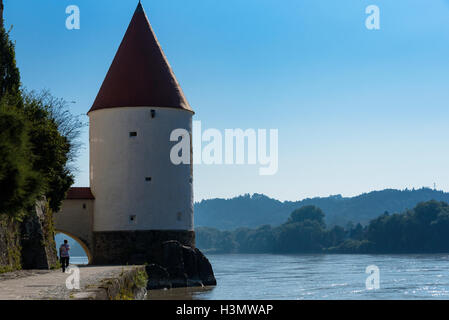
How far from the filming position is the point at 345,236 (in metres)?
137

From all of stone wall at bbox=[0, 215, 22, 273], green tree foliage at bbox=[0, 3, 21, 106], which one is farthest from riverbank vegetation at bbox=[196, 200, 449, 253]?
stone wall at bbox=[0, 215, 22, 273]

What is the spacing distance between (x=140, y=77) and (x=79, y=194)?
6.52 metres

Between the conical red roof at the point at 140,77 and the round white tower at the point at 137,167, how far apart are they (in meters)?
0.05

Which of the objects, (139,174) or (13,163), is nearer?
(13,163)

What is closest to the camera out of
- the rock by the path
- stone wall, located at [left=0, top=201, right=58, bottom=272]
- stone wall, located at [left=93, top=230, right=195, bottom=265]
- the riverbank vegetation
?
stone wall, located at [left=0, top=201, right=58, bottom=272]

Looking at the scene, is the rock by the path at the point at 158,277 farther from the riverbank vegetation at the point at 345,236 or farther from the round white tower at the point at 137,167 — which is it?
the riverbank vegetation at the point at 345,236

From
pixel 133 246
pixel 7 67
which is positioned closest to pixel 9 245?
pixel 7 67

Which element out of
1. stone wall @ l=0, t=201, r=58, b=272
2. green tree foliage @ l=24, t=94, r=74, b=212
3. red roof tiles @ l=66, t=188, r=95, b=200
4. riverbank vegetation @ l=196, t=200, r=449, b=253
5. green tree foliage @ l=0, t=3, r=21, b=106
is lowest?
riverbank vegetation @ l=196, t=200, r=449, b=253

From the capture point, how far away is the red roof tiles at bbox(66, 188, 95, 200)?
33875mm

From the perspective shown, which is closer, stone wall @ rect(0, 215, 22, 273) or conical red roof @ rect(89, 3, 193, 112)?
stone wall @ rect(0, 215, 22, 273)

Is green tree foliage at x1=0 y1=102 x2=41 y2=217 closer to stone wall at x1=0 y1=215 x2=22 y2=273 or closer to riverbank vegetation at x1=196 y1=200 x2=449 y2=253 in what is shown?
stone wall at x1=0 y1=215 x2=22 y2=273

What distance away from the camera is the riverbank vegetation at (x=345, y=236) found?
10175 cm

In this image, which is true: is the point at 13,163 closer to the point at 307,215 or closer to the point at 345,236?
the point at 345,236
